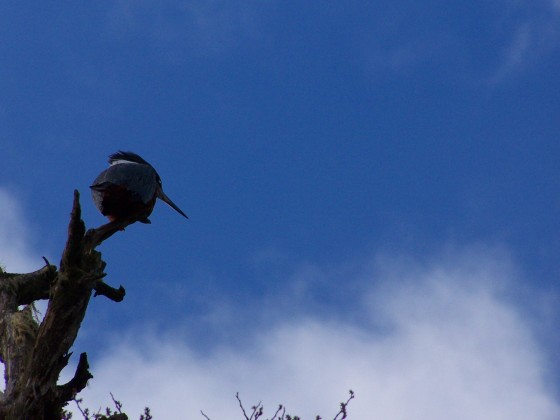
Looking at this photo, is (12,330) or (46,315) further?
(12,330)

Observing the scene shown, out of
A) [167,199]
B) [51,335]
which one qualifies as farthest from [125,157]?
[51,335]

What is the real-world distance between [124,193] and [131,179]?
0.31 meters

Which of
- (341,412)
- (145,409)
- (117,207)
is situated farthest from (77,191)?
(341,412)

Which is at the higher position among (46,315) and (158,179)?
(158,179)

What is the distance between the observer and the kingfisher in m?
7.18

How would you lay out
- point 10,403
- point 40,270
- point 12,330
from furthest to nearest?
point 40,270
point 12,330
point 10,403

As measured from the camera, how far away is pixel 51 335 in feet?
15.8

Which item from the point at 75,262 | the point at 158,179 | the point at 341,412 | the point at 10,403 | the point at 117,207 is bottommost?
the point at 10,403

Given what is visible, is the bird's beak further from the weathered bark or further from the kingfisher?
the weathered bark

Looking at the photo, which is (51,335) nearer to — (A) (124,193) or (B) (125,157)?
(A) (124,193)

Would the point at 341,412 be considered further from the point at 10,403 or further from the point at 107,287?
the point at 10,403

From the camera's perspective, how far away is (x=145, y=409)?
738cm

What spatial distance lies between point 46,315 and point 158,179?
14.9 feet

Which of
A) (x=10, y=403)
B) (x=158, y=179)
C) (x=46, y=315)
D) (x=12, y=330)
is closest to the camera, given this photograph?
(x=10, y=403)
